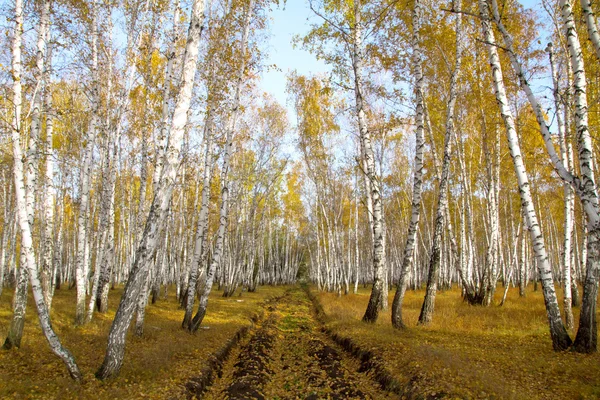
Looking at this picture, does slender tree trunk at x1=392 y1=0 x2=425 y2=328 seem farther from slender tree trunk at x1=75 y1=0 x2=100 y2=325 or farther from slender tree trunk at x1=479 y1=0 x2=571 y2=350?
slender tree trunk at x1=75 y1=0 x2=100 y2=325

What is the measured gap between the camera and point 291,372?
8.21 metres

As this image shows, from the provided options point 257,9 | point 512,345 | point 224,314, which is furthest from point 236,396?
point 257,9

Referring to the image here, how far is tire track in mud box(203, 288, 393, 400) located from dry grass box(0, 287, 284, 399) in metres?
0.72

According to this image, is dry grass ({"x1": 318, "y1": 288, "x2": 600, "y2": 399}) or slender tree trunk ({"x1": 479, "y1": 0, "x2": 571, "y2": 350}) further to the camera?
slender tree trunk ({"x1": 479, "y1": 0, "x2": 571, "y2": 350})

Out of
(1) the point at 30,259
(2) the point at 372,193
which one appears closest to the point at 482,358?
(2) the point at 372,193

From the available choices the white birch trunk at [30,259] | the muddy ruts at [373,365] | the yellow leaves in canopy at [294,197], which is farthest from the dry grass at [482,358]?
the yellow leaves in canopy at [294,197]

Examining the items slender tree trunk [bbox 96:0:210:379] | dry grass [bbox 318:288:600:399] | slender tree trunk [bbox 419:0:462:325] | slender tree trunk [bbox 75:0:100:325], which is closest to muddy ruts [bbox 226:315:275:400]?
slender tree trunk [bbox 96:0:210:379]

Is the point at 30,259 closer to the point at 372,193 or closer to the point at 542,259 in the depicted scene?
the point at 372,193

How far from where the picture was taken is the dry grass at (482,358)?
526cm

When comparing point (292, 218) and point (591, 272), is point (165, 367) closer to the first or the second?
point (591, 272)

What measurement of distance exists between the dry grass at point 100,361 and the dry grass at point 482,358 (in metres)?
4.07

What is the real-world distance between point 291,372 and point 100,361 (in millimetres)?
4033

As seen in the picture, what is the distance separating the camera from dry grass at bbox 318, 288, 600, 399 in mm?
5258

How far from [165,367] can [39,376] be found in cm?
205
